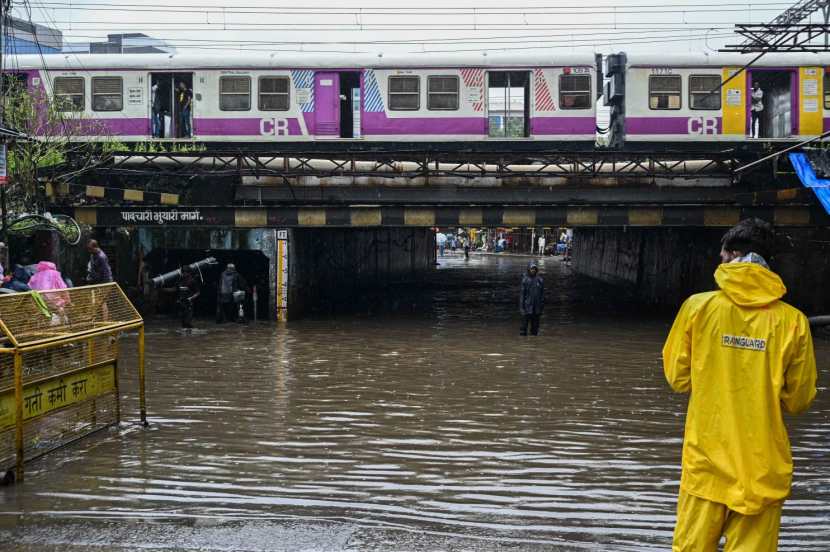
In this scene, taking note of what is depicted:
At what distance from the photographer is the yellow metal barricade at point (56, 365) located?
7898 millimetres

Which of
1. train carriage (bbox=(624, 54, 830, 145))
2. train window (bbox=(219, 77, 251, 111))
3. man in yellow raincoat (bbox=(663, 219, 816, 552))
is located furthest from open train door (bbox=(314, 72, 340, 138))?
man in yellow raincoat (bbox=(663, 219, 816, 552))

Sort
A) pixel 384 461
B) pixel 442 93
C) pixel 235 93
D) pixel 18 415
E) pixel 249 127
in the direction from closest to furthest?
pixel 18 415 < pixel 384 461 < pixel 442 93 < pixel 235 93 < pixel 249 127

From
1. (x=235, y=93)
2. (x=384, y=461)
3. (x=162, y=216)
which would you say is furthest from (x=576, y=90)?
(x=384, y=461)

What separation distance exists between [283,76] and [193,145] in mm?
3260

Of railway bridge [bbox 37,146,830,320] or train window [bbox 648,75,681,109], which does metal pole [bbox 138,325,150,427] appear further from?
train window [bbox 648,75,681,109]

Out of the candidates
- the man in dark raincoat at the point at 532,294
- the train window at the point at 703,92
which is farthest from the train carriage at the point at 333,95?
the man in dark raincoat at the point at 532,294

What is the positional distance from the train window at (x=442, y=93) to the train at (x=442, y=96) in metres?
0.03

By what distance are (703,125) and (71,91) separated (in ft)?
57.9

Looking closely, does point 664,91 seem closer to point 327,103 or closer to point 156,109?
point 327,103

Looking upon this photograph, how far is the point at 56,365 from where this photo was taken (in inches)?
365

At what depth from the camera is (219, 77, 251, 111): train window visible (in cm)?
2548

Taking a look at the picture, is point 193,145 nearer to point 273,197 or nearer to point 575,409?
point 273,197

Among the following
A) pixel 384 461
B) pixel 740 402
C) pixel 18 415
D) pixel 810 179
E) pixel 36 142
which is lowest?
pixel 384 461

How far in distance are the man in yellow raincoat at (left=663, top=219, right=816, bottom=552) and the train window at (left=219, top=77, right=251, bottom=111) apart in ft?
73.9
